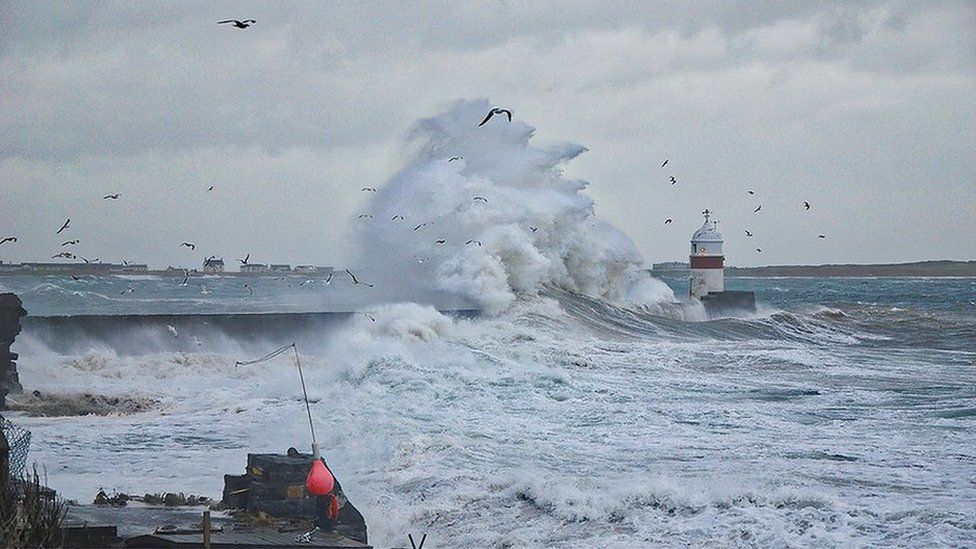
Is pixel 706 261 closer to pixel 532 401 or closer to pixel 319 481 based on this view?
pixel 532 401

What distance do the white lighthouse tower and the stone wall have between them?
73.3 ft

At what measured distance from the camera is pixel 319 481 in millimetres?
9531

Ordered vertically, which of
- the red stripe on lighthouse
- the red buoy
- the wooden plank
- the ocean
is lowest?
the ocean

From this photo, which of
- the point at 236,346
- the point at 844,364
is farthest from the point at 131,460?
the point at 844,364

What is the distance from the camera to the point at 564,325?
29688mm

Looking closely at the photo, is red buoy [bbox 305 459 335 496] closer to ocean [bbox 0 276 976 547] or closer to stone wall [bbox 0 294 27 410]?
ocean [bbox 0 276 976 547]

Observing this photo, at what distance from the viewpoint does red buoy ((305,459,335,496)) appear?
31.2 feet

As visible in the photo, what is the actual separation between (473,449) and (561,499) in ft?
9.52

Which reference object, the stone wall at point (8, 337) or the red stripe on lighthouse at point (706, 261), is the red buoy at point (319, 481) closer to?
the stone wall at point (8, 337)

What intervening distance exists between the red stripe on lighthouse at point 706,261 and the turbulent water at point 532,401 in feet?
5.16

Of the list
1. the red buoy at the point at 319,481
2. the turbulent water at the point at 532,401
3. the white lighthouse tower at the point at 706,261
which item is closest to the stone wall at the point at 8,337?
the turbulent water at the point at 532,401

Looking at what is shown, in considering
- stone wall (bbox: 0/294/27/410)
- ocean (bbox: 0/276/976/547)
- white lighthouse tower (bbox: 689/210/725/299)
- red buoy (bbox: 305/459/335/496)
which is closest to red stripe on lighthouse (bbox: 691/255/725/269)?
white lighthouse tower (bbox: 689/210/725/299)

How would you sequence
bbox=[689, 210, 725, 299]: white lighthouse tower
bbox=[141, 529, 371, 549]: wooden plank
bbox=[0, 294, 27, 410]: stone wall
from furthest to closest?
bbox=[689, 210, 725, 299]: white lighthouse tower
bbox=[0, 294, 27, 410]: stone wall
bbox=[141, 529, 371, 549]: wooden plank

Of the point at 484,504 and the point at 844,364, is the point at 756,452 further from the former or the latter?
the point at 844,364
